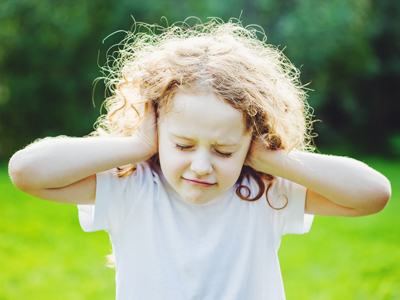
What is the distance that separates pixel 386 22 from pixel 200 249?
1336 cm

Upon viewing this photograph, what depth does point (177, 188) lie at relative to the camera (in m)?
1.59

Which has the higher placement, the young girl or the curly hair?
the curly hair

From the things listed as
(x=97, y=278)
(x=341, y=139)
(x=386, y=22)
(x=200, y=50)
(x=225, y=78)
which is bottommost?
(x=97, y=278)

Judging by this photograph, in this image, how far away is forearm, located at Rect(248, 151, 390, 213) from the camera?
5.36ft

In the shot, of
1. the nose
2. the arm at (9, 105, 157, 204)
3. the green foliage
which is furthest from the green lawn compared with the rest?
the green foliage

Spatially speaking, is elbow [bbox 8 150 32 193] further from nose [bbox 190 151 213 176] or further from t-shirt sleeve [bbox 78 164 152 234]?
nose [bbox 190 151 213 176]

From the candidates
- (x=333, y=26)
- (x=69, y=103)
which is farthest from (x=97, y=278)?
(x=333, y=26)

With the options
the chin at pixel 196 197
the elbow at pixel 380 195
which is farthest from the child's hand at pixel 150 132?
the elbow at pixel 380 195

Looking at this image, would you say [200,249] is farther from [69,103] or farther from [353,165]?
[69,103]

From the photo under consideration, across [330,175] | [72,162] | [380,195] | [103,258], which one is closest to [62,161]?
[72,162]

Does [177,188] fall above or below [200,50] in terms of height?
below

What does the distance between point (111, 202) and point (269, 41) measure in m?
10.2

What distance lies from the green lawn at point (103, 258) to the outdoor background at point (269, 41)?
1 centimetres

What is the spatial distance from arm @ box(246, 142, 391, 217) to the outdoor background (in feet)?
8.06
